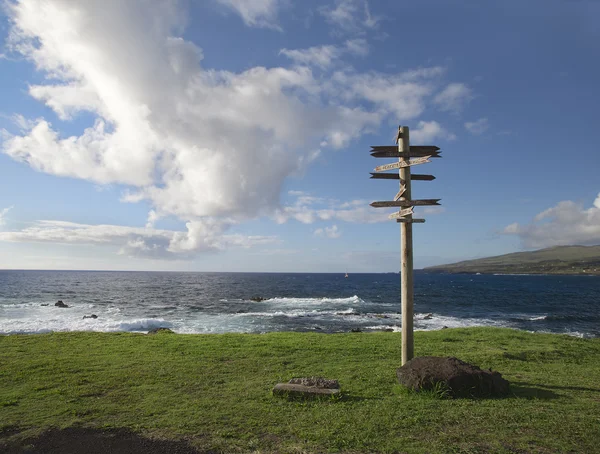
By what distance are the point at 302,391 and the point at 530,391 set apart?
5679 millimetres

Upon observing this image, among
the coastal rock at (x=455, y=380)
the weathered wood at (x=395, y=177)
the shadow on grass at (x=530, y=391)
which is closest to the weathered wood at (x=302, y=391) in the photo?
the coastal rock at (x=455, y=380)

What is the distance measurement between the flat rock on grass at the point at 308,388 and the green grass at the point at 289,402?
0.81ft

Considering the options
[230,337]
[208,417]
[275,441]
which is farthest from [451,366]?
[230,337]

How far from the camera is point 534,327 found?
37.8m

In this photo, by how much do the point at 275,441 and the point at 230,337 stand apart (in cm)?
1240

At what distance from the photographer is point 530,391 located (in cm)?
905

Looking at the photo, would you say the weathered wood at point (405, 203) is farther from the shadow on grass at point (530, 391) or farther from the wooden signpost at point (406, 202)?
the shadow on grass at point (530, 391)

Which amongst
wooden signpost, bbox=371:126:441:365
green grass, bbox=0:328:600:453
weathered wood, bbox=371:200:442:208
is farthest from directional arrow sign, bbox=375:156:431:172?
green grass, bbox=0:328:600:453

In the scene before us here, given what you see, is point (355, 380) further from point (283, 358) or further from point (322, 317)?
point (322, 317)

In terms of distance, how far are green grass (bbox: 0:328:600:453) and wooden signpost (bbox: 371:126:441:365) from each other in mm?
1767

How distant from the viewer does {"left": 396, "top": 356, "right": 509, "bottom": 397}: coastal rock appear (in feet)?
28.4

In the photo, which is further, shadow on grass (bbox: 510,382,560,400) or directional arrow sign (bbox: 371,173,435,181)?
directional arrow sign (bbox: 371,173,435,181)

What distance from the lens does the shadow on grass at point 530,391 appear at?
8.66 meters

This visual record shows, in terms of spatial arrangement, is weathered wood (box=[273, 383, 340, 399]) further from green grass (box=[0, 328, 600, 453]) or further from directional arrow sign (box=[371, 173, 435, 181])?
directional arrow sign (box=[371, 173, 435, 181])
